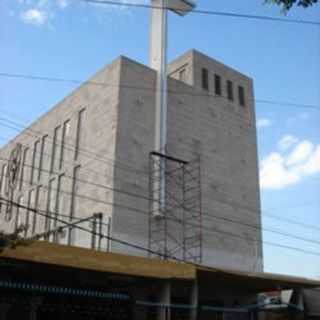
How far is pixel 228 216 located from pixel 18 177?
16.5m

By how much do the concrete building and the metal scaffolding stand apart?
534 millimetres

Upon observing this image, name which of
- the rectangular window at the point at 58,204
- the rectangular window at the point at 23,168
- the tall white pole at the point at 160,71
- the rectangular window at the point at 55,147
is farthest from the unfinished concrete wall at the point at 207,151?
the rectangular window at the point at 23,168

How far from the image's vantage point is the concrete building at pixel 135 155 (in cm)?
2986

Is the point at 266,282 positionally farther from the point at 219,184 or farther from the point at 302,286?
the point at 219,184

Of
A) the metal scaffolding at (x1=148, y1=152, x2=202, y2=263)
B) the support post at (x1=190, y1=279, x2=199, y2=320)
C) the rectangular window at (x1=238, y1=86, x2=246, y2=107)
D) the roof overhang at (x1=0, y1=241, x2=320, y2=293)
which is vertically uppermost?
the rectangular window at (x1=238, y1=86, x2=246, y2=107)

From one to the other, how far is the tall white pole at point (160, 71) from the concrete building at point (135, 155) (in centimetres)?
47

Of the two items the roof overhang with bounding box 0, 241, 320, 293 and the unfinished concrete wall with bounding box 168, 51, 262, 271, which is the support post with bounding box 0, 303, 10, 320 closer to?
the roof overhang with bounding box 0, 241, 320, 293

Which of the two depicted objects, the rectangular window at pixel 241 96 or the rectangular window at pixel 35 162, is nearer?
the rectangular window at pixel 35 162

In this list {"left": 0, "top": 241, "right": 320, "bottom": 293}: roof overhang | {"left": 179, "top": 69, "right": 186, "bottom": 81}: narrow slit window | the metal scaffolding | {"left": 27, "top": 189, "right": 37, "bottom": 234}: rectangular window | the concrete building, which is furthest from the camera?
{"left": 179, "top": 69, "right": 186, "bottom": 81}: narrow slit window

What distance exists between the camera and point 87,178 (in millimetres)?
31656

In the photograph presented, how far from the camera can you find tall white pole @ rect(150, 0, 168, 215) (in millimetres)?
31183

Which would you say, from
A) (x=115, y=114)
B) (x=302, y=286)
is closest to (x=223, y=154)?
(x=115, y=114)

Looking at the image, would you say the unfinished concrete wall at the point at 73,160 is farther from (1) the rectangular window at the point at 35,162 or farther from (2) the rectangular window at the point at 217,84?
(2) the rectangular window at the point at 217,84

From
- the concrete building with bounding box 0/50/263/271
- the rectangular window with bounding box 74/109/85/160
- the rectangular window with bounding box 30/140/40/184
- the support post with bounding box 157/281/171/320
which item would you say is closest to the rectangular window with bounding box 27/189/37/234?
the concrete building with bounding box 0/50/263/271
